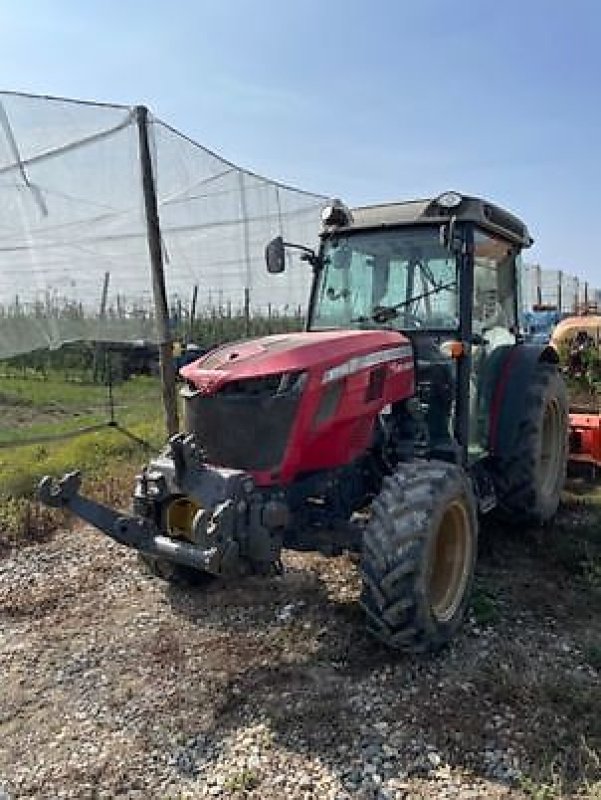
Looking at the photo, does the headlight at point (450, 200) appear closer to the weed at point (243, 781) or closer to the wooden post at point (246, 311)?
the weed at point (243, 781)

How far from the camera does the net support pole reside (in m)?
5.91

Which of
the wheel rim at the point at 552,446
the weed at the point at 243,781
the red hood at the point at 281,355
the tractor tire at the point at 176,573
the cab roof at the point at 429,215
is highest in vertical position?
the cab roof at the point at 429,215

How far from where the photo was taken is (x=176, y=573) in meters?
4.35

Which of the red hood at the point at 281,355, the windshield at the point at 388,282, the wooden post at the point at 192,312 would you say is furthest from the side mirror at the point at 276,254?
the wooden post at the point at 192,312

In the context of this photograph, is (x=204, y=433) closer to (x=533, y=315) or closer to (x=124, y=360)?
(x=124, y=360)

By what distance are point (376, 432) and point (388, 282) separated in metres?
1.04

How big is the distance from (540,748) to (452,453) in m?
1.77

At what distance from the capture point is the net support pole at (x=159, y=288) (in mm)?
5910

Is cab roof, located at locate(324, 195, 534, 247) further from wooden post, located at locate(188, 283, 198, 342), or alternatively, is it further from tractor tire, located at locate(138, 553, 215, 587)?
wooden post, located at locate(188, 283, 198, 342)

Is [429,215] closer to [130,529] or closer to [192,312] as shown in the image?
[130,529]

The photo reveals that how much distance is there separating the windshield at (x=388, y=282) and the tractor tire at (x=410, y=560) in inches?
44.2

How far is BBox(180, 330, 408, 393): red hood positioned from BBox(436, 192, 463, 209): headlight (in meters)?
0.83

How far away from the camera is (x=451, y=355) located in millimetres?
4359

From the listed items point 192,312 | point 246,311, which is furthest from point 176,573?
point 246,311
